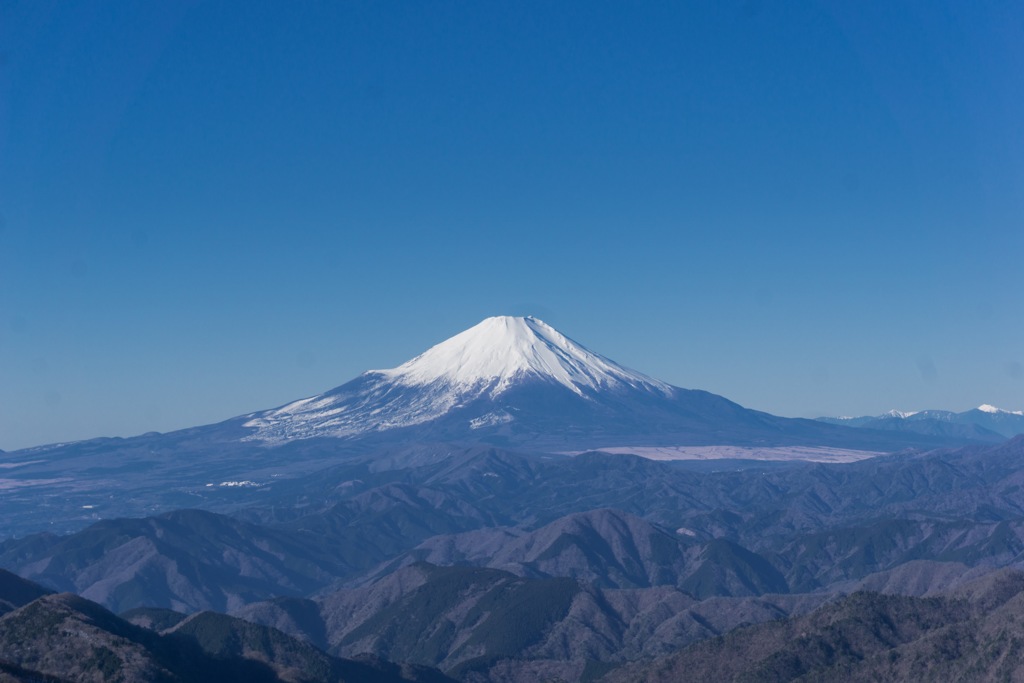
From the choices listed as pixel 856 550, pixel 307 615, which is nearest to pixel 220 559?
pixel 307 615

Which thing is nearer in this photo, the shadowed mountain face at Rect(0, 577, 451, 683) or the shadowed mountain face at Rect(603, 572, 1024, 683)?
the shadowed mountain face at Rect(0, 577, 451, 683)

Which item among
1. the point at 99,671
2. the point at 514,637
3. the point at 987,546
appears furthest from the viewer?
the point at 987,546

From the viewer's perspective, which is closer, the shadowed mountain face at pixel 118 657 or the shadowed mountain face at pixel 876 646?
the shadowed mountain face at pixel 118 657

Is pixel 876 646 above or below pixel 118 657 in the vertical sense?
below

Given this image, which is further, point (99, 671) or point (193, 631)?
point (193, 631)

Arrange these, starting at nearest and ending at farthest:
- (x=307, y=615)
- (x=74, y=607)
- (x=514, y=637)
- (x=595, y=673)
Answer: (x=74, y=607) < (x=595, y=673) < (x=514, y=637) < (x=307, y=615)

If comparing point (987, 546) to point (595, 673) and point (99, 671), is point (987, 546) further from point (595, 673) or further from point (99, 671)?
point (99, 671)

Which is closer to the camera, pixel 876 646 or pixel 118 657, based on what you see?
pixel 118 657

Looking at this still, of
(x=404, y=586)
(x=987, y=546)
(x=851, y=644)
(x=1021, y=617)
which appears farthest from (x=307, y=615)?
(x=987, y=546)

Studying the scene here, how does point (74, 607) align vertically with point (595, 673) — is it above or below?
above

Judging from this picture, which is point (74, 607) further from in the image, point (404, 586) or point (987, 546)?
point (987, 546)
